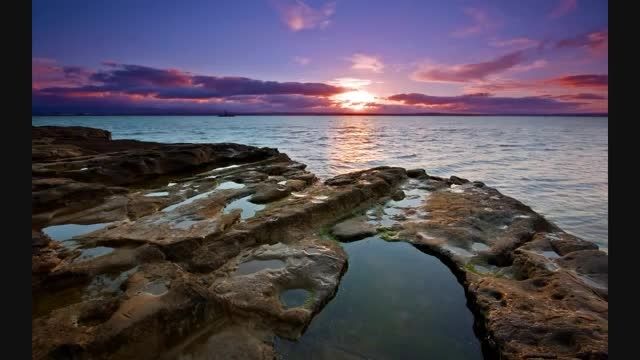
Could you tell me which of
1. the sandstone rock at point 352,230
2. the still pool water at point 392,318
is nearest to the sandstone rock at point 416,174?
the sandstone rock at point 352,230

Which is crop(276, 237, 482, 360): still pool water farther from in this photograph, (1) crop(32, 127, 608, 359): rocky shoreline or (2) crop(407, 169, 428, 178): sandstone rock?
(2) crop(407, 169, 428, 178): sandstone rock

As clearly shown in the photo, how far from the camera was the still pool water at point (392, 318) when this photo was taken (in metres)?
4.81

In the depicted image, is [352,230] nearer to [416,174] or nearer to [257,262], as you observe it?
[257,262]

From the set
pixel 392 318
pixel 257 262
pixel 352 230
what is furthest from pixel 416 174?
pixel 392 318

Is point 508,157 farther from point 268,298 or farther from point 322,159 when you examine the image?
point 268,298

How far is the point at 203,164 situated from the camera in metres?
18.9

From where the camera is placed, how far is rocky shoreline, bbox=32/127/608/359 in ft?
15.3

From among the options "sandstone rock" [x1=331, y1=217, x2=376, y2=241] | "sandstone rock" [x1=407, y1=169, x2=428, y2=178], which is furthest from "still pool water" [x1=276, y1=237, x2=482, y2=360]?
"sandstone rock" [x1=407, y1=169, x2=428, y2=178]

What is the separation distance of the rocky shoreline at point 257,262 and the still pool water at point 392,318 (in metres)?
0.23

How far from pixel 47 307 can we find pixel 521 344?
7061 mm

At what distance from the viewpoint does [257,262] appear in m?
6.96

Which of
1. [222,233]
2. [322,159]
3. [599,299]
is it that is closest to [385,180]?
[222,233]

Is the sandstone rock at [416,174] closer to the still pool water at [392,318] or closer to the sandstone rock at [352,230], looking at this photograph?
the sandstone rock at [352,230]

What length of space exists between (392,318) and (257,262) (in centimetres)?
288
